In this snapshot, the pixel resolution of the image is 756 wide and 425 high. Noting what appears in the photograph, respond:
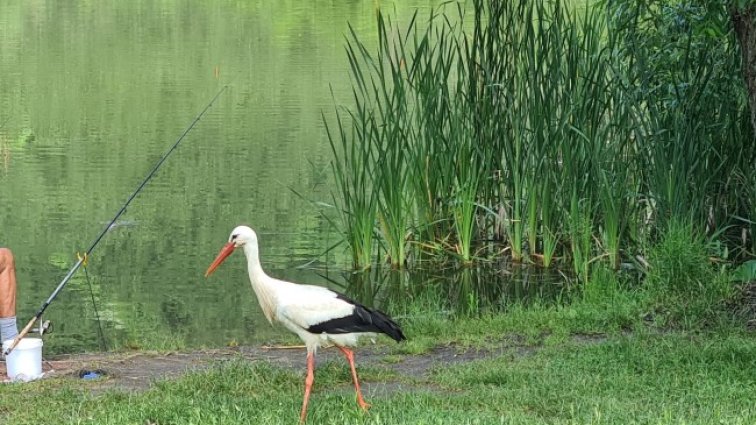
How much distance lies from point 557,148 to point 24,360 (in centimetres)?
465

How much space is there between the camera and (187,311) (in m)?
9.43

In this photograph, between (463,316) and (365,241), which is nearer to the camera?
(463,316)

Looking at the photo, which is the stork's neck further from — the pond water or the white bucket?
the pond water

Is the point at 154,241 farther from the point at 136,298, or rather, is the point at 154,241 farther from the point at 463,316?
the point at 463,316

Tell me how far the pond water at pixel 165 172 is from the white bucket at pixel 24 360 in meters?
1.36

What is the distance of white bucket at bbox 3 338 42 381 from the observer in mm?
6641

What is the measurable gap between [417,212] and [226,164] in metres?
4.67

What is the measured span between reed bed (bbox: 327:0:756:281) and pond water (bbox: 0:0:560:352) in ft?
1.71

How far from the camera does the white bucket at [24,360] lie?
21.8 ft

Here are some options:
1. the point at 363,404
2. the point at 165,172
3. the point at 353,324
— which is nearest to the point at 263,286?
the point at 353,324

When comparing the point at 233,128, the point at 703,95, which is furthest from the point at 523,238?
the point at 233,128

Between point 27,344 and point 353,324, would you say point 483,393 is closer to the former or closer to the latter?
point 353,324

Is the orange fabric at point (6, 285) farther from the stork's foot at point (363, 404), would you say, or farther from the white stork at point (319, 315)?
the stork's foot at point (363, 404)

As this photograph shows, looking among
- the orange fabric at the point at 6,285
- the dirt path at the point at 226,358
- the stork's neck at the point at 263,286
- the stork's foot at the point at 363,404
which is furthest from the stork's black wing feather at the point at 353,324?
the orange fabric at the point at 6,285
